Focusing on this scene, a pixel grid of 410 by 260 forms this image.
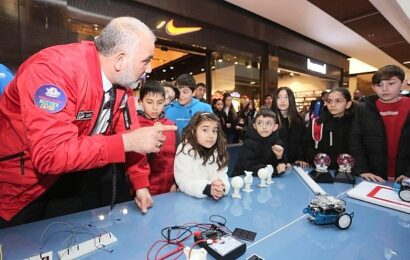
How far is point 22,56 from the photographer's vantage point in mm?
2484

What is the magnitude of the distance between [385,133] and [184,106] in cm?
202

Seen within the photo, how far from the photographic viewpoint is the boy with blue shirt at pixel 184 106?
9.61 feet

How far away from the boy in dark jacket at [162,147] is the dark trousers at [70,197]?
1.12 ft

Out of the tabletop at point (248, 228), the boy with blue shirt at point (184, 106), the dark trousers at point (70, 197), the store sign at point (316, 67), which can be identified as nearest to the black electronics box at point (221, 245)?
the tabletop at point (248, 228)

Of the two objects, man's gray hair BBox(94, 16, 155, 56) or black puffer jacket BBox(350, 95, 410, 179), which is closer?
man's gray hair BBox(94, 16, 155, 56)

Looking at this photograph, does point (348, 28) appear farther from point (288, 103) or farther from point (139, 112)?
point (139, 112)

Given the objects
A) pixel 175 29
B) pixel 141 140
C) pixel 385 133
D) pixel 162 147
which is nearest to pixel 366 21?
pixel 175 29

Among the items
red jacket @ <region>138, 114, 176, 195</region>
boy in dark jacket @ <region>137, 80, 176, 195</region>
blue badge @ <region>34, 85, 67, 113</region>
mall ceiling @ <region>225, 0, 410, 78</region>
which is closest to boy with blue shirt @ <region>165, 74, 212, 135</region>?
boy in dark jacket @ <region>137, 80, 176, 195</region>

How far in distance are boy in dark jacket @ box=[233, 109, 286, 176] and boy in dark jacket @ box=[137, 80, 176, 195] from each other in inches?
22.9

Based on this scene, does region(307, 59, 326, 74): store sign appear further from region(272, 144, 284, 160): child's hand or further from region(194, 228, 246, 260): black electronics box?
region(194, 228, 246, 260): black electronics box

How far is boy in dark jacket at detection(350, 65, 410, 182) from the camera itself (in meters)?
1.91

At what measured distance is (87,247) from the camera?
882 millimetres

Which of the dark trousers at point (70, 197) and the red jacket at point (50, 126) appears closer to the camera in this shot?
the red jacket at point (50, 126)

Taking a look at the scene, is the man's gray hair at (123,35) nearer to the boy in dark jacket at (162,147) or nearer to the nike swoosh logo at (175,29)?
the boy in dark jacket at (162,147)
